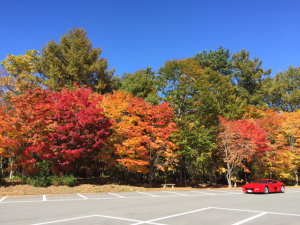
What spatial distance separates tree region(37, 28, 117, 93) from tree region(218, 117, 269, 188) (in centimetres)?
2093

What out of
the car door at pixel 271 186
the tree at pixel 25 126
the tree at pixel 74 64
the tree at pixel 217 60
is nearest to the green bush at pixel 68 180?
the tree at pixel 25 126

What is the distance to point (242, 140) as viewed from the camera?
24.5 m

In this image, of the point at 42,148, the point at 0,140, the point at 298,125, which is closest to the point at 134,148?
the point at 42,148

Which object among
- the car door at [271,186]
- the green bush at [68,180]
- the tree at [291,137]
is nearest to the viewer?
the green bush at [68,180]

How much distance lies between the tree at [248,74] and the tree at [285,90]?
2253 mm

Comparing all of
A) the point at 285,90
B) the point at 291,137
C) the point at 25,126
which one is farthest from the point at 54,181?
the point at 285,90

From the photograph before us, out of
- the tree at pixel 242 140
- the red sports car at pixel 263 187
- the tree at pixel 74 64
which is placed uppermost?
the tree at pixel 74 64

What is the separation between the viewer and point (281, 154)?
2834 cm

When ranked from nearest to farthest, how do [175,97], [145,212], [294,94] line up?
1. [145,212]
2. [175,97]
3. [294,94]

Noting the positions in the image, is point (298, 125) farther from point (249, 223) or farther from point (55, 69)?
point (55, 69)

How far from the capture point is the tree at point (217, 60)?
39781 millimetres

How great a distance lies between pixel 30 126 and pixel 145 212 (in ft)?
41.2

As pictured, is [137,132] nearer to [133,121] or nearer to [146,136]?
[146,136]

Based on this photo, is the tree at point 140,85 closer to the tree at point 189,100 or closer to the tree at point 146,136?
the tree at point 189,100
